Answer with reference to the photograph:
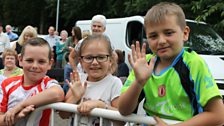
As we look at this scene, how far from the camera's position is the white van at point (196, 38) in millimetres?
7071

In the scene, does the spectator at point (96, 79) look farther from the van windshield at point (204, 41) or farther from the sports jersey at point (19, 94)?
the van windshield at point (204, 41)

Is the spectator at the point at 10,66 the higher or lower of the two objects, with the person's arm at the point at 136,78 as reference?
lower

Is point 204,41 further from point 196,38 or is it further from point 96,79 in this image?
point 96,79

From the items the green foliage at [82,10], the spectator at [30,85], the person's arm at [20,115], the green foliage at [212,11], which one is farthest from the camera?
the green foliage at [82,10]

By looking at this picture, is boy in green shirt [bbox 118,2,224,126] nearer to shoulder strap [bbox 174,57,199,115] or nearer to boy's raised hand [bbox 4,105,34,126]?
shoulder strap [bbox 174,57,199,115]

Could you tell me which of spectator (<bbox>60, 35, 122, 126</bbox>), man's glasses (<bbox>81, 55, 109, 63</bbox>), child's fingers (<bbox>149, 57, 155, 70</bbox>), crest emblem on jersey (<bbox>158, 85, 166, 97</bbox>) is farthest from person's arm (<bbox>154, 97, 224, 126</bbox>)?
A: man's glasses (<bbox>81, 55, 109, 63</bbox>)

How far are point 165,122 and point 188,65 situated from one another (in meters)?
0.33

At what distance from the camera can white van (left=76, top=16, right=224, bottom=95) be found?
23.2ft

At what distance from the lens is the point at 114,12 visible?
2481 centimetres

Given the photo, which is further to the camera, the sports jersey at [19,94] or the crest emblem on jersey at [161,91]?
the sports jersey at [19,94]

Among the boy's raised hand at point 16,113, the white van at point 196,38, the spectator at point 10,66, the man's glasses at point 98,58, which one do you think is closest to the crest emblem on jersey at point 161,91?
the man's glasses at point 98,58

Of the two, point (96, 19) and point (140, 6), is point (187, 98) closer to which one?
point (96, 19)

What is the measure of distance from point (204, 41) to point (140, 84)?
6299 millimetres

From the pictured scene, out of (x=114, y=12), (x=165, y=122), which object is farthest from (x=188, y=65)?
(x=114, y=12)
